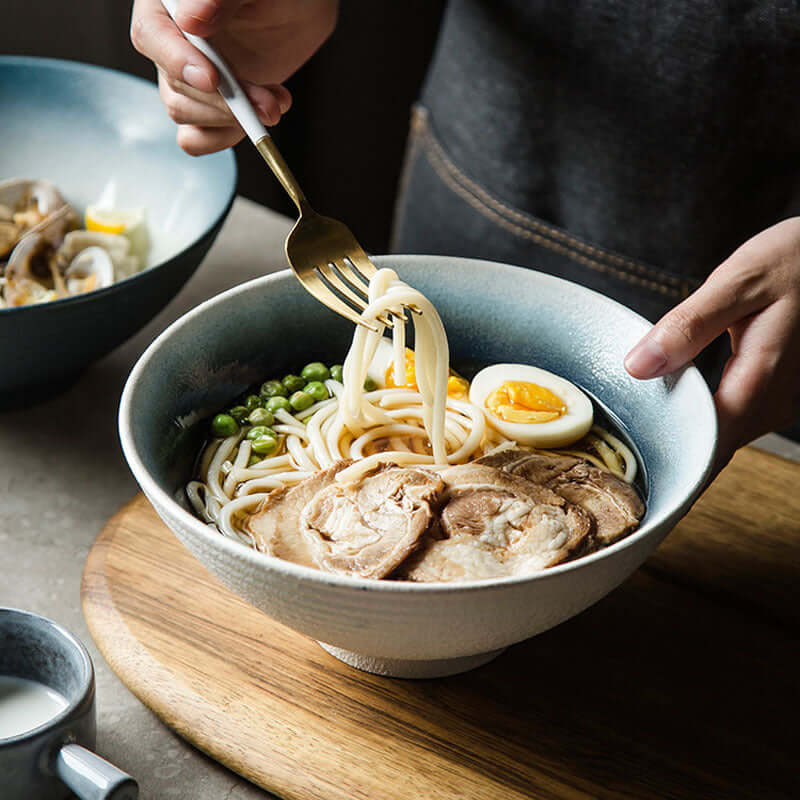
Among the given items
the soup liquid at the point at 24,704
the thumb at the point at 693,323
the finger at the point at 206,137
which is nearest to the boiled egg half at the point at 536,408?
the thumb at the point at 693,323

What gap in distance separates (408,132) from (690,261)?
2532mm

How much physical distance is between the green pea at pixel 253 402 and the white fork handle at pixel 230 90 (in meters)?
0.48

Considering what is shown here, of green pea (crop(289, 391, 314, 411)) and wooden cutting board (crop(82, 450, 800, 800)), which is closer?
wooden cutting board (crop(82, 450, 800, 800))

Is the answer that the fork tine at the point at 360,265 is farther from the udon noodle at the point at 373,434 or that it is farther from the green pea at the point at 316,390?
the green pea at the point at 316,390

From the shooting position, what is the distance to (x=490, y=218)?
9.23 feet

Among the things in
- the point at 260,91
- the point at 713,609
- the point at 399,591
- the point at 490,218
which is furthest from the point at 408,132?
the point at 399,591

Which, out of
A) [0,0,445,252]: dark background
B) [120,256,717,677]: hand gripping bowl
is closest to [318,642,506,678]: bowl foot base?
[120,256,717,677]: hand gripping bowl

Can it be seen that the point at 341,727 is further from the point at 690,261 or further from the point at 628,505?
the point at 690,261

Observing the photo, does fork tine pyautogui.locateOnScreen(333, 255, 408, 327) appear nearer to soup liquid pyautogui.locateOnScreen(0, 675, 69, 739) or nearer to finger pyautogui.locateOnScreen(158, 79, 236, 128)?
finger pyautogui.locateOnScreen(158, 79, 236, 128)

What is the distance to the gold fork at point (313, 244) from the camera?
1.65m

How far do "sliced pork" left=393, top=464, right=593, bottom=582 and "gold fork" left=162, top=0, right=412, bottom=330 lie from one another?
1.12 feet

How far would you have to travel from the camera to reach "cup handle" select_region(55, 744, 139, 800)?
1138mm

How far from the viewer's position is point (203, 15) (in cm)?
167

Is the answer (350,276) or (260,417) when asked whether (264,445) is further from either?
(350,276)
